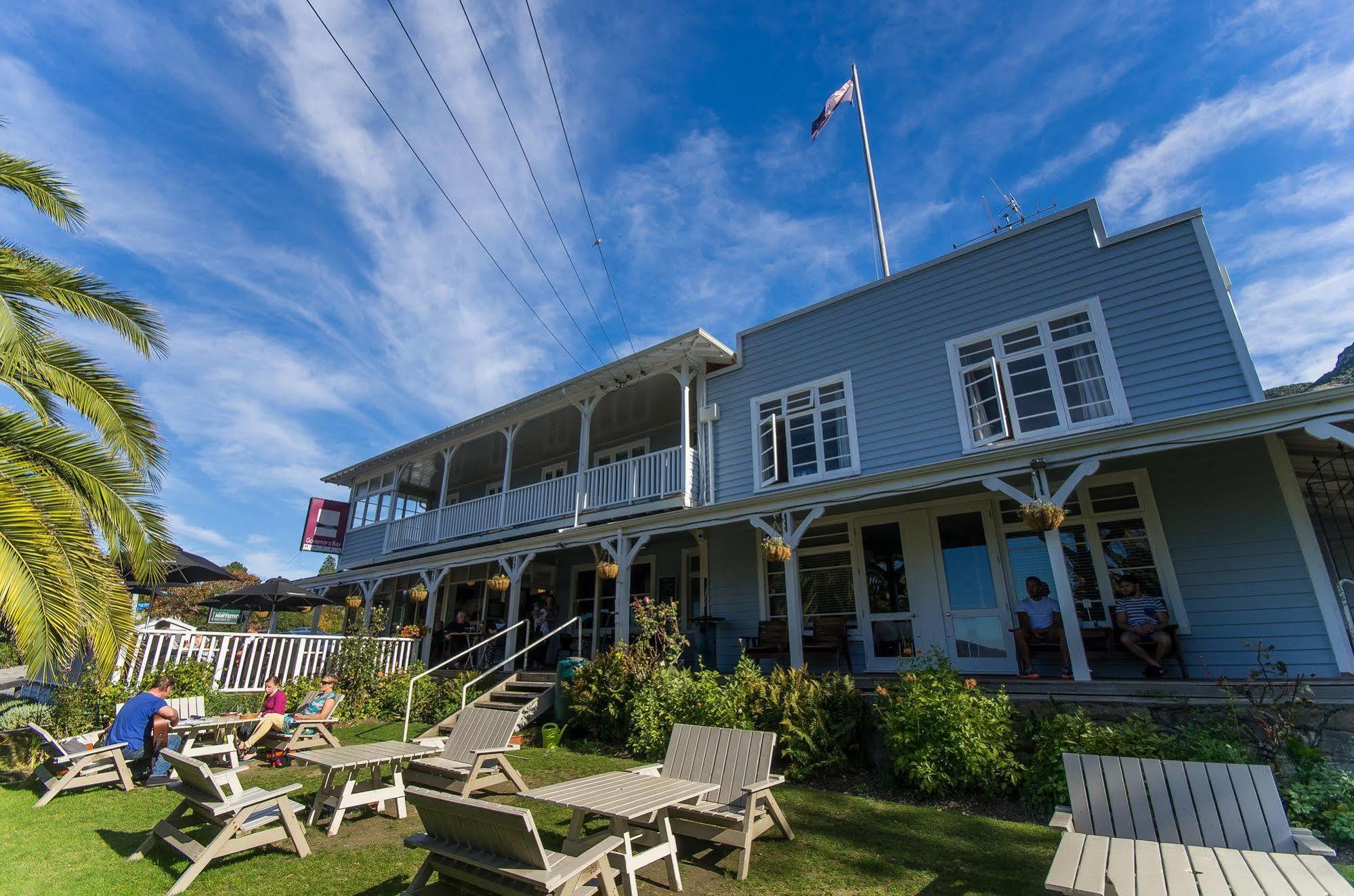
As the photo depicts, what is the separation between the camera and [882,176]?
14.3m

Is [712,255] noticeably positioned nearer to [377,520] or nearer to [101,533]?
[101,533]

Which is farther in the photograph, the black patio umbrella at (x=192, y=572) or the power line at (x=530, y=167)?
the black patio umbrella at (x=192, y=572)

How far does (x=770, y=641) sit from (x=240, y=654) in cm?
891

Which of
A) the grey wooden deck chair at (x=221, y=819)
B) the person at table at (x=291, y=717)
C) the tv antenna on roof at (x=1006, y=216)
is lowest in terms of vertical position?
the grey wooden deck chair at (x=221, y=819)

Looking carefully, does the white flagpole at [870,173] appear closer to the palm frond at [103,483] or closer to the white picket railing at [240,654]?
the palm frond at [103,483]

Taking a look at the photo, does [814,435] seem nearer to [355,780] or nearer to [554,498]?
[554,498]

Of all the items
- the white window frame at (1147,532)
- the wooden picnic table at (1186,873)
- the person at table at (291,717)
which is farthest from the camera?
the person at table at (291,717)

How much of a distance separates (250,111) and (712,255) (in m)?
7.00

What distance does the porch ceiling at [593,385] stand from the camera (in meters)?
11.8

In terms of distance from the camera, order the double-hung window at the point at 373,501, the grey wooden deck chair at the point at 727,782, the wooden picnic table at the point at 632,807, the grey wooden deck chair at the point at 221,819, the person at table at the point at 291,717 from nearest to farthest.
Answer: the wooden picnic table at the point at 632,807, the grey wooden deck chair at the point at 221,819, the grey wooden deck chair at the point at 727,782, the person at table at the point at 291,717, the double-hung window at the point at 373,501

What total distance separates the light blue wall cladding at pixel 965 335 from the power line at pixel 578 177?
2297 mm

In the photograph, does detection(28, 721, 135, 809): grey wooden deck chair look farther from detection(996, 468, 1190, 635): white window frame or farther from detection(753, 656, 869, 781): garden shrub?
detection(996, 468, 1190, 635): white window frame

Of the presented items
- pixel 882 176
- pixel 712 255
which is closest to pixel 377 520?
pixel 712 255

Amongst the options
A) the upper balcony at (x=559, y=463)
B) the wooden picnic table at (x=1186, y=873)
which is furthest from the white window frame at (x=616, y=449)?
the wooden picnic table at (x=1186, y=873)
